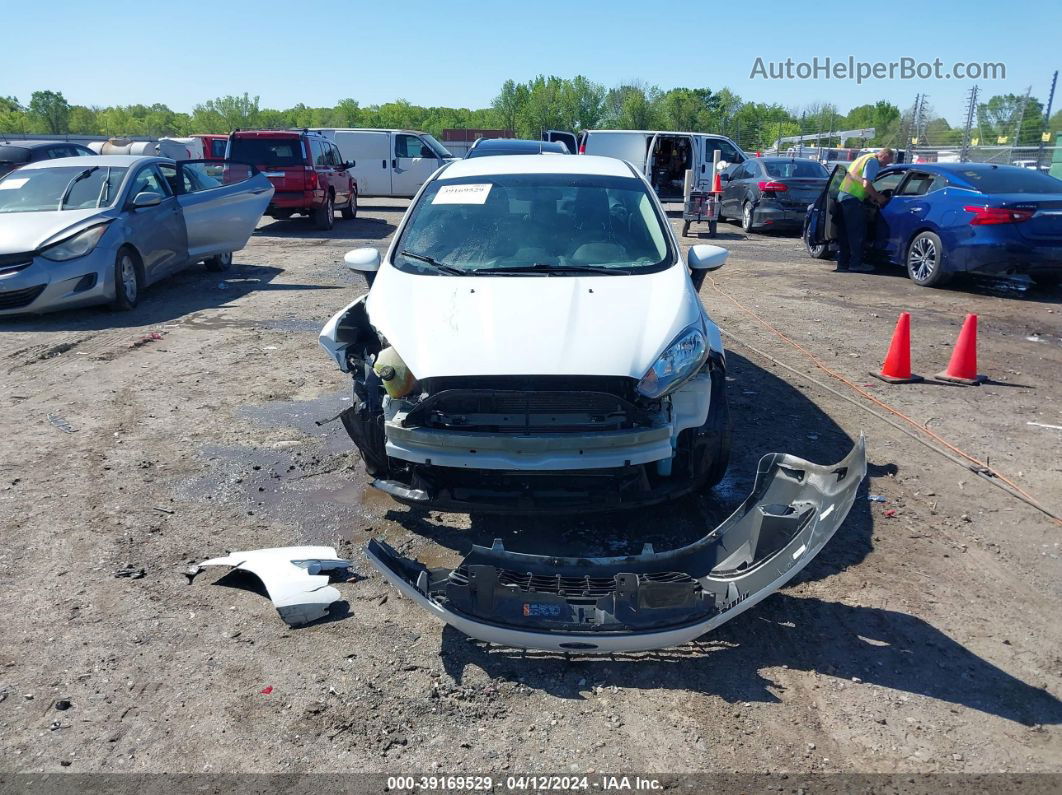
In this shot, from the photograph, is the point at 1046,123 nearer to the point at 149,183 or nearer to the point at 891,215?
the point at 891,215

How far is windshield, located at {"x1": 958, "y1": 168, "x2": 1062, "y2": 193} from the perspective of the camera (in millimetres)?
10297

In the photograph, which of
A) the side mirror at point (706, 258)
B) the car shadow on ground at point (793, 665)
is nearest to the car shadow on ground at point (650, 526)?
the car shadow on ground at point (793, 665)

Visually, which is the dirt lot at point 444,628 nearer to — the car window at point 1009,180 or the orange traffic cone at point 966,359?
the orange traffic cone at point 966,359

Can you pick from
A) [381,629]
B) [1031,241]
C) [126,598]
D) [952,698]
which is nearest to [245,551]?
[126,598]

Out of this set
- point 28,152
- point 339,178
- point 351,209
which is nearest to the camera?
point 28,152

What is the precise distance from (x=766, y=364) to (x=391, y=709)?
544 cm

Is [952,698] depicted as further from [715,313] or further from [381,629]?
[715,313]

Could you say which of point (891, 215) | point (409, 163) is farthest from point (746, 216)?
point (409, 163)

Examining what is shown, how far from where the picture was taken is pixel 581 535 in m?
4.21

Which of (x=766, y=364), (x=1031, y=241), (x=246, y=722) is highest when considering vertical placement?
(x=1031, y=241)

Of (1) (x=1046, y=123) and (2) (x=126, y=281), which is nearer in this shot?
(2) (x=126, y=281)

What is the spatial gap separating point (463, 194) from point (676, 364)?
2.21 metres

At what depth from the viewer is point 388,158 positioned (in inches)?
887

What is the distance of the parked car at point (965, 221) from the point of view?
9773 mm
